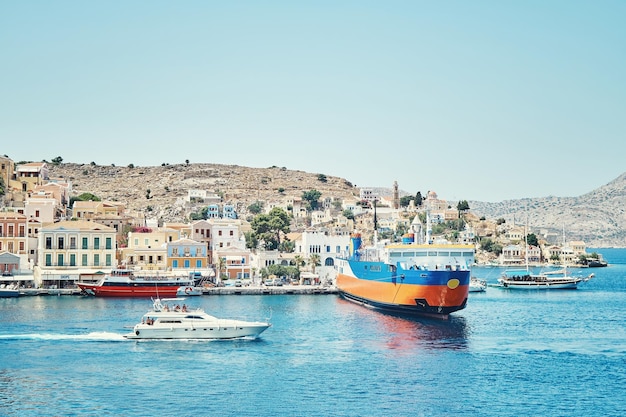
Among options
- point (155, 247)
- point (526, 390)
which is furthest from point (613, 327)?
point (155, 247)

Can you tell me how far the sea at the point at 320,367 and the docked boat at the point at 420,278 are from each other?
66.3 inches

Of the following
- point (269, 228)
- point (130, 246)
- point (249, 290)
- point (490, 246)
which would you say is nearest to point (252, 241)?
point (269, 228)

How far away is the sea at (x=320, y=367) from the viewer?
34.3m

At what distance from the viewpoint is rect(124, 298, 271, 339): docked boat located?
159 ft

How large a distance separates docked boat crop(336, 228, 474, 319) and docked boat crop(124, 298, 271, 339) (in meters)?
16.3

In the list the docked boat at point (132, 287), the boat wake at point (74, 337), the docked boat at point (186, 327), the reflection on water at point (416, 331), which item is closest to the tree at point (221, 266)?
the docked boat at point (132, 287)

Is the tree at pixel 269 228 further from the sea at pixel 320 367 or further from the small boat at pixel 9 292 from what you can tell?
the sea at pixel 320 367

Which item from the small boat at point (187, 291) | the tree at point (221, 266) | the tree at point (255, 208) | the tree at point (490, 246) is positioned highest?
the tree at point (255, 208)

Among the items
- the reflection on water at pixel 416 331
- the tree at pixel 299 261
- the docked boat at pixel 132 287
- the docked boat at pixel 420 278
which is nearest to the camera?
the reflection on water at pixel 416 331

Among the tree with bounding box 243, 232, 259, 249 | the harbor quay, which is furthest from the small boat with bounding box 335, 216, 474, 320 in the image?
the tree with bounding box 243, 232, 259, 249

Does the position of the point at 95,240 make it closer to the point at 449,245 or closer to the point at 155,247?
the point at 155,247

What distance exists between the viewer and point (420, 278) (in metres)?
61.2

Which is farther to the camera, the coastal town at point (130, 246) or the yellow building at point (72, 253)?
the coastal town at point (130, 246)

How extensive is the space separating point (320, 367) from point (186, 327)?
1028 centimetres
